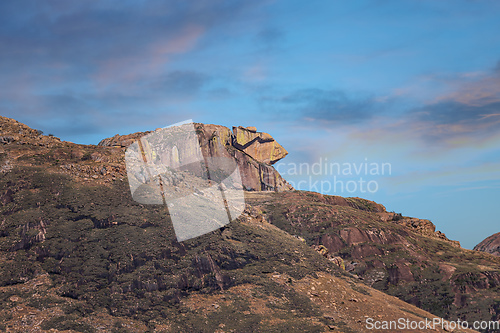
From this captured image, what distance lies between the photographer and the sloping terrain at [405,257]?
105m

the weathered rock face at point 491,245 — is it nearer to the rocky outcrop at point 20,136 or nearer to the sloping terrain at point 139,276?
→ the sloping terrain at point 139,276

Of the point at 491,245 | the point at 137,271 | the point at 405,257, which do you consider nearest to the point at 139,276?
the point at 137,271

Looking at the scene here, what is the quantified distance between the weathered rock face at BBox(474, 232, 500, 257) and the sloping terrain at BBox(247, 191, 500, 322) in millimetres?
34092

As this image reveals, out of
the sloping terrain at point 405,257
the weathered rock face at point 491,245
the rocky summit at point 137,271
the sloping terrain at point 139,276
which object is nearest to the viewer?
the sloping terrain at point 139,276

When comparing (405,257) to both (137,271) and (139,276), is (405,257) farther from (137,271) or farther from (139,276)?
(139,276)

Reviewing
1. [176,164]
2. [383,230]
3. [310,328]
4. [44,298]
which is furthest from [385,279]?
[176,164]

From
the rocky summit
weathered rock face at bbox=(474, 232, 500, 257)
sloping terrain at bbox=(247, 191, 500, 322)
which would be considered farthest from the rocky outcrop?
weathered rock face at bbox=(474, 232, 500, 257)

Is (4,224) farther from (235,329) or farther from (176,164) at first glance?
(176,164)

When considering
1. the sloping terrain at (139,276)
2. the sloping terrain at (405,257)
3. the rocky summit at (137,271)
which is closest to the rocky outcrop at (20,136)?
the rocky summit at (137,271)

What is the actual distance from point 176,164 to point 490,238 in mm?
139607

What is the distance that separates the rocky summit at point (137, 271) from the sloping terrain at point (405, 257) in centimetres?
67

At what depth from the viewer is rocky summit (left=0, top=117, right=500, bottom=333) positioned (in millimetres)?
59344

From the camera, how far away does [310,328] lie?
61.5 m

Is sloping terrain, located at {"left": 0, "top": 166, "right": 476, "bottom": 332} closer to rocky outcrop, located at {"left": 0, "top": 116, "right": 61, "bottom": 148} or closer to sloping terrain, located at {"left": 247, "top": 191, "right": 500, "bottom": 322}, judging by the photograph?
rocky outcrop, located at {"left": 0, "top": 116, "right": 61, "bottom": 148}
